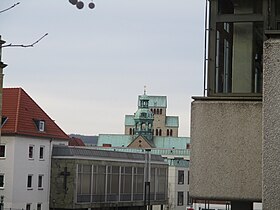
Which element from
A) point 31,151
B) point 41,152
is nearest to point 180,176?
point 41,152

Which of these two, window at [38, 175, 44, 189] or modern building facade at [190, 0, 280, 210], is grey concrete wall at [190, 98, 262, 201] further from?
window at [38, 175, 44, 189]

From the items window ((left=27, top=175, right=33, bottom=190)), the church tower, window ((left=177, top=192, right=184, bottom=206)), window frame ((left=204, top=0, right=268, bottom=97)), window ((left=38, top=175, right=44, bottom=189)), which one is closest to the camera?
window frame ((left=204, top=0, right=268, bottom=97))

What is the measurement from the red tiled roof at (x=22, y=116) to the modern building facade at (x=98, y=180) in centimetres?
234

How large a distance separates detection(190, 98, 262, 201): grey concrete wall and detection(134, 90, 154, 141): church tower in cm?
13182

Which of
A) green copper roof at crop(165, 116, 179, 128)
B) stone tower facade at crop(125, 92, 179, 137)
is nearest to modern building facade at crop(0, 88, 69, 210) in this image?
stone tower facade at crop(125, 92, 179, 137)

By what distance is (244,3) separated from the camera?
18.5 feet

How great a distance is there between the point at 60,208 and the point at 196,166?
4460cm

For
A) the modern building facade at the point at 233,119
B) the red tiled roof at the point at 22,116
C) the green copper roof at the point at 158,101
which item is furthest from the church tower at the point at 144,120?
the modern building facade at the point at 233,119

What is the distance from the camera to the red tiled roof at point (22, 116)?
1916 inches

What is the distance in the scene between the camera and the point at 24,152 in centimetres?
4844

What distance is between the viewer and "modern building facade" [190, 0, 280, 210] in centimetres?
501

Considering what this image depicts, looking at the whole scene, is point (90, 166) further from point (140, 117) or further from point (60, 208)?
point (140, 117)

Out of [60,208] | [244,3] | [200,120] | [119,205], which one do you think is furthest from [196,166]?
[119,205]

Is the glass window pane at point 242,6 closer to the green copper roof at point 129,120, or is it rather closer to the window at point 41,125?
the window at point 41,125
